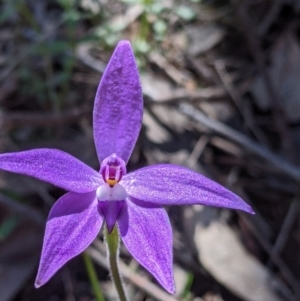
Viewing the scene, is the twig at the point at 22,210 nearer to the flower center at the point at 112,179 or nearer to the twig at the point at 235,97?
the flower center at the point at 112,179

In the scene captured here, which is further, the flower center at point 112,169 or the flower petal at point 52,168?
the flower center at point 112,169

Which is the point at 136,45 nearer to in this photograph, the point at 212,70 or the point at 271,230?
the point at 212,70

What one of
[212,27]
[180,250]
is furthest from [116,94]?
[212,27]

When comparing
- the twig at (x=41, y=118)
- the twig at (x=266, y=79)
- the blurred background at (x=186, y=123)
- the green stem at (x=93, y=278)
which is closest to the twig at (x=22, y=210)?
the blurred background at (x=186, y=123)

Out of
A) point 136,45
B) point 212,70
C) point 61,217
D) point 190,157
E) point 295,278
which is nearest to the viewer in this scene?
point 61,217

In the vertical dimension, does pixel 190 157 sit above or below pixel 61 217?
below

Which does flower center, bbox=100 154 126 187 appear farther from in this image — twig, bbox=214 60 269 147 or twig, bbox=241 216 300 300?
twig, bbox=214 60 269 147
